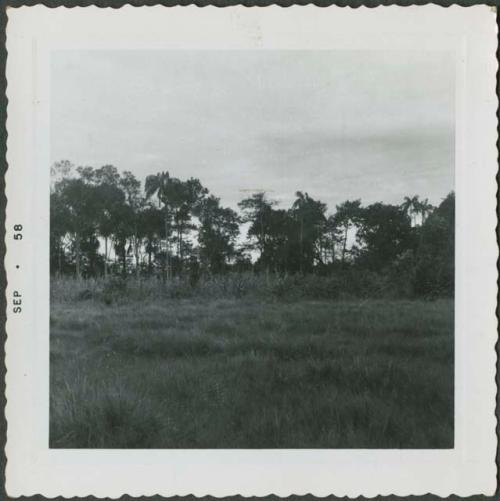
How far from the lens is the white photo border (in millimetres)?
2912

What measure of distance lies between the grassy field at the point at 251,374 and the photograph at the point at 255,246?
1cm

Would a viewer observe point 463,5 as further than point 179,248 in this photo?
No

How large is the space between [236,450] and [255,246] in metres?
1.73

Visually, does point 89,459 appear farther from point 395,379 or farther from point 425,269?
point 425,269

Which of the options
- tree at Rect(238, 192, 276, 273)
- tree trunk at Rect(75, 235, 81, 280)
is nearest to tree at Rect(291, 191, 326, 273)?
tree at Rect(238, 192, 276, 273)

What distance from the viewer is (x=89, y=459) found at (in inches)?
116

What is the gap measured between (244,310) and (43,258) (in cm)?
179

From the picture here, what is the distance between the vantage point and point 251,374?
9.80 ft

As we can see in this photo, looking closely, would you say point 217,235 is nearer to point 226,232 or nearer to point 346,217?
point 226,232

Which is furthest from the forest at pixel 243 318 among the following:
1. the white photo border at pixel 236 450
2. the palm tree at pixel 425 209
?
the white photo border at pixel 236 450

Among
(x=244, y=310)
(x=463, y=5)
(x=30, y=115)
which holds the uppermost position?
(x=463, y=5)

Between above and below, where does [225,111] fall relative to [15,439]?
above

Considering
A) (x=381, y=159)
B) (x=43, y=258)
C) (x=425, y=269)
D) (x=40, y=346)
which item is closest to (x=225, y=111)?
(x=381, y=159)

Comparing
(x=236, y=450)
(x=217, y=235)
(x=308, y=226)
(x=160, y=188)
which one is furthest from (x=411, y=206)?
(x=236, y=450)
